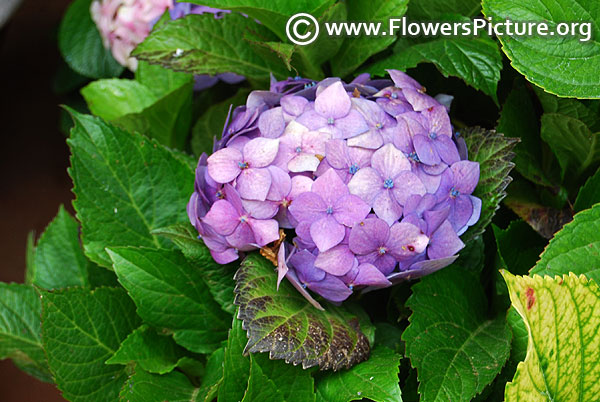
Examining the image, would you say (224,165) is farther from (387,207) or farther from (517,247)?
(517,247)

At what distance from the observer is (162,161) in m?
0.62

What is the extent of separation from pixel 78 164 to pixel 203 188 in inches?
5.6

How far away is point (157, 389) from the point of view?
1.78 feet

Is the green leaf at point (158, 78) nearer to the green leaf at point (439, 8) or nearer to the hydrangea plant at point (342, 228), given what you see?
the hydrangea plant at point (342, 228)

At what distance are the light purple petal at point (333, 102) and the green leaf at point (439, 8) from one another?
147 mm

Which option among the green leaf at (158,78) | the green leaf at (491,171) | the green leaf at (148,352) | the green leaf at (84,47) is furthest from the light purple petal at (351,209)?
the green leaf at (84,47)

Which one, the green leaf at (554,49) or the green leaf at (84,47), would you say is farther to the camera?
the green leaf at (84,47)

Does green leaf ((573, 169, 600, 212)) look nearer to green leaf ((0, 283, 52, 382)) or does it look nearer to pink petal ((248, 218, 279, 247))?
pink petal ((248, 218, 279, 247))

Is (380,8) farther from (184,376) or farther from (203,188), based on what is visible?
(184,376)

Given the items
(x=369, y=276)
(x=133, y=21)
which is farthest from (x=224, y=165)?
(x=133, y=21)

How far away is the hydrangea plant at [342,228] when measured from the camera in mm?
470

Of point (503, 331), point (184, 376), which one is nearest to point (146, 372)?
point (184, 376)

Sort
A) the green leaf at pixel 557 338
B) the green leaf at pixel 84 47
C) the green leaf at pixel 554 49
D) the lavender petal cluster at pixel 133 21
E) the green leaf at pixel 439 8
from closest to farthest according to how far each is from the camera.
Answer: the green leaf at pixel 557 338
the green leaf at pixel 554 49
the green leaf at pixel 439 8
the lavender petal cluster at pixel 133 21
the green leaf at pixel 84 47

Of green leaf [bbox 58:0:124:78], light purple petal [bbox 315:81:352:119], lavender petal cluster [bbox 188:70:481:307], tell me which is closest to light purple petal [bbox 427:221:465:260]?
lavender petal cluster [bbox 188:70:481:307]
